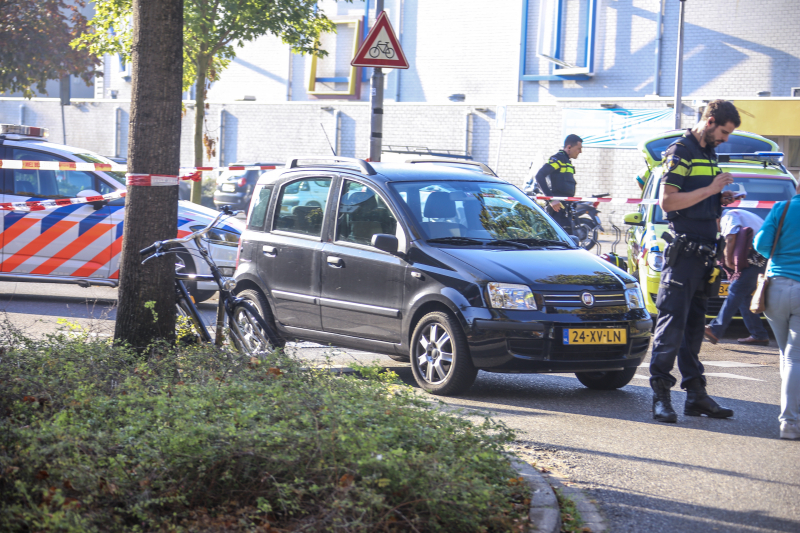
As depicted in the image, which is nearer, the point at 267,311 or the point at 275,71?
the point at 267,311

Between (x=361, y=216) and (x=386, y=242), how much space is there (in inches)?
22.9

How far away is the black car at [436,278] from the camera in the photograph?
6.53m

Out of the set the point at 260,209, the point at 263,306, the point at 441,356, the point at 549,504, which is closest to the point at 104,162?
the point at 260,209

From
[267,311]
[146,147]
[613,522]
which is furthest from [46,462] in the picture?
[267,311]

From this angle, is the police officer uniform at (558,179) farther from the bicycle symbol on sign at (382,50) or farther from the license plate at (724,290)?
the bicycle symbol on sign at (382,50)

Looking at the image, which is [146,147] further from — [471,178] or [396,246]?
[471,178]

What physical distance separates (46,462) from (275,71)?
3484 centimetres

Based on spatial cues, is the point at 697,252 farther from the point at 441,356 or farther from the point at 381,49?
the point at 381,49

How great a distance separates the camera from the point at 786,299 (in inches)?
231

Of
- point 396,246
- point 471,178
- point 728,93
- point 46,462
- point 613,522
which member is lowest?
point 613,522

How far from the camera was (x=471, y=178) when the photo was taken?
7840mm

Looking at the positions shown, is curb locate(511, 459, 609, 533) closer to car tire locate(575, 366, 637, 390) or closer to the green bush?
the green bush

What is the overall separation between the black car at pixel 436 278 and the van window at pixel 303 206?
0.01m

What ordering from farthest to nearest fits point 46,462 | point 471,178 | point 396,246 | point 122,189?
point 122,189, point 471,178, point 396,246, point 46,462
